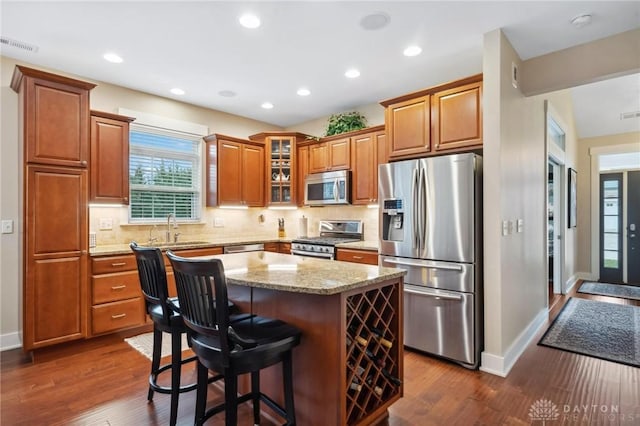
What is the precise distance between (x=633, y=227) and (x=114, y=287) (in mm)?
8152

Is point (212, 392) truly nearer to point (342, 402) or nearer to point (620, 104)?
point (342, 402)

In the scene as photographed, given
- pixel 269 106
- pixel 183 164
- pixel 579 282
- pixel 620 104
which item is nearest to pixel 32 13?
pixel 183 164

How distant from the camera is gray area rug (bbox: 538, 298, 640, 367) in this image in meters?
3.16

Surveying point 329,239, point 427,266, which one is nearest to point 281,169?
point 329,239

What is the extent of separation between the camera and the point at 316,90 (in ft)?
13.8

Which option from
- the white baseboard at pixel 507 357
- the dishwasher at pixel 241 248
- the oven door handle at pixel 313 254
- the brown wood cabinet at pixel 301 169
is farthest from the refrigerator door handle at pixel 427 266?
the brown wood cabinet at pixel 301 169

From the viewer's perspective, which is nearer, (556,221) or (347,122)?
(347,122)

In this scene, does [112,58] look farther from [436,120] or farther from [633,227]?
[633,227]

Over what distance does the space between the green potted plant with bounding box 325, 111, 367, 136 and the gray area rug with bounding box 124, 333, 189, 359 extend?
3252 millimetres

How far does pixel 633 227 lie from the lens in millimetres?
6074

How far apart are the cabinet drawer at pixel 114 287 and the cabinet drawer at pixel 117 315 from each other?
0.06 meters

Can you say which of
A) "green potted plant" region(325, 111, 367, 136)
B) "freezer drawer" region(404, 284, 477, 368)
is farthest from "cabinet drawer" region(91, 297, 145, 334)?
"green potted plant" region(325, 111, 367, 136)

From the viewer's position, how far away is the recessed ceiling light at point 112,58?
321cm

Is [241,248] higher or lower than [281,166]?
lower
